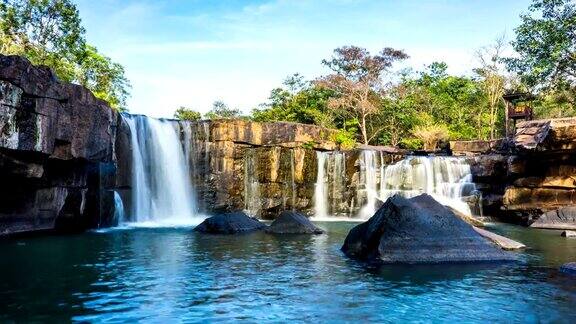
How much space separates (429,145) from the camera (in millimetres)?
43469

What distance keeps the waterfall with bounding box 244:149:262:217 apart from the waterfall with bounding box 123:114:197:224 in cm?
304

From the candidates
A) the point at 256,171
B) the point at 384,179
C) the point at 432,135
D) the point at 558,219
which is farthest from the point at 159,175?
the point at 432,135

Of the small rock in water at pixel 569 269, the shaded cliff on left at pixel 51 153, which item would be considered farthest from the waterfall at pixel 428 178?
the small rock in water at pixel 569 269

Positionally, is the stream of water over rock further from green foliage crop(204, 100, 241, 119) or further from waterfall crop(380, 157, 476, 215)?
green foliage crop(204, 100, 241, 119)

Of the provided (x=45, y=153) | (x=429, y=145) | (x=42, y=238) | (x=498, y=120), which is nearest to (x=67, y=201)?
(x=42, y=238)

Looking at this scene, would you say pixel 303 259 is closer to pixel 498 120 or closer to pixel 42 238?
pixel 42 238

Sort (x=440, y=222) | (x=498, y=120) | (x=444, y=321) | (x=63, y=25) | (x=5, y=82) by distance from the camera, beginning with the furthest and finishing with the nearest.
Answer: (x=498, y=120)
(x=63, y=25)
(x=5, y=82)
(x=440, y=222)
(x=444, y=321)

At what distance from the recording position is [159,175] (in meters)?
26.8

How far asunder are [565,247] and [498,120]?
37053mm

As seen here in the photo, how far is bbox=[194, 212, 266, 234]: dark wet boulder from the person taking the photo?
62.7 feet

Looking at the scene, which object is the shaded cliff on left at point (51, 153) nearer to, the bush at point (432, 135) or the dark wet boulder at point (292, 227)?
the dark wet boulder at point (292, 227)

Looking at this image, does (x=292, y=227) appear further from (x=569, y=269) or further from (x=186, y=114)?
(x=186, y=114)

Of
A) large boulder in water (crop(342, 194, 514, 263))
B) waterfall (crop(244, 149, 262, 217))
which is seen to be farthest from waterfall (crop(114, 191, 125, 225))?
large boulder in water (crop(342, 194, 514, 263))

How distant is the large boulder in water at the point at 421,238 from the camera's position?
11891mm
